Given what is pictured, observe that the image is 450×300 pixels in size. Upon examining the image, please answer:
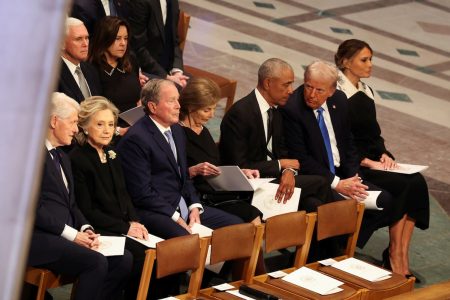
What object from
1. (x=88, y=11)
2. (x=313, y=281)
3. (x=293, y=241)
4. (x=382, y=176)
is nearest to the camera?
(x=313, y=281)

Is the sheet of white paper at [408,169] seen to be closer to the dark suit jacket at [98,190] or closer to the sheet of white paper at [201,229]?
the sheet of white paper at [201,229]

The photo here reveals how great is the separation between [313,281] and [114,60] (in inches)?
85.9

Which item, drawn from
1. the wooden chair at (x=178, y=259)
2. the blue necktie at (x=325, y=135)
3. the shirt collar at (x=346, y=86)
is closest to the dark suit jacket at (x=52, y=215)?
the wooden chair at (x=178, y=259)

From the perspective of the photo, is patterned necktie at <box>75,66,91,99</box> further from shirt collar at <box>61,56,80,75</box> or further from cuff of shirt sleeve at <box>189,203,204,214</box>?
cuff of shirt sleeve at <box>189,203,204,214</box>

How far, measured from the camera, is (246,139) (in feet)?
18.2

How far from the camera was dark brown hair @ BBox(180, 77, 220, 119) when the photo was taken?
5062 millimetres

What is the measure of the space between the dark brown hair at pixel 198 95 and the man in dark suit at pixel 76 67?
661 mm

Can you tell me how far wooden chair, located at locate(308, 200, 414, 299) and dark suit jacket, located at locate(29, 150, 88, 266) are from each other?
1.44m

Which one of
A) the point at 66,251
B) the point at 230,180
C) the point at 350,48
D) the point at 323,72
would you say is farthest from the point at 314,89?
the point at 66,251

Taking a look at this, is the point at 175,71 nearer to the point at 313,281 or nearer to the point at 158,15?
the point at 158,15

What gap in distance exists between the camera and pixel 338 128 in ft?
19.5

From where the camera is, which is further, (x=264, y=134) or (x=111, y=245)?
(x=264, y=134)

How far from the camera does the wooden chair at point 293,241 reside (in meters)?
4.40

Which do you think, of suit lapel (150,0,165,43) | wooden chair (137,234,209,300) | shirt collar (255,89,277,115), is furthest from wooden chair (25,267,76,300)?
suit lapel (150,0,165,43)
